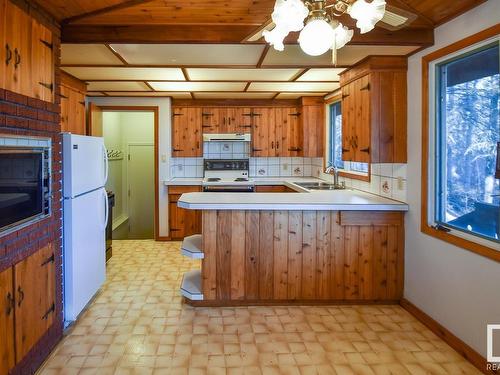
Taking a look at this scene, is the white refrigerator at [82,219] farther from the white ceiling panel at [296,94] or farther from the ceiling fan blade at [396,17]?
the white ceiling panel at [296,94]

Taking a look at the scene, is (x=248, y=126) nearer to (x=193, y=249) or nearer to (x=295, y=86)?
(x=295, y=86)

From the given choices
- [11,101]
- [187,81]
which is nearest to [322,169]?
[187,81]

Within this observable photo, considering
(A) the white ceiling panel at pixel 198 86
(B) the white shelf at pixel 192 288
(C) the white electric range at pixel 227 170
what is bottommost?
(B) the white shelf at pixel 192 288

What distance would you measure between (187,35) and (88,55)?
98 cm

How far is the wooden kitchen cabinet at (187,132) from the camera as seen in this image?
241 inches

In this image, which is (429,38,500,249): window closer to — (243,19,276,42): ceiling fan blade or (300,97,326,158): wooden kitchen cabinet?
(243,19,276,42): ceiling fan blade

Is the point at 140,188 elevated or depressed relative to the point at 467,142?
depressed

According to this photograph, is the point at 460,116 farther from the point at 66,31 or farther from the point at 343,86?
the point at 66,31

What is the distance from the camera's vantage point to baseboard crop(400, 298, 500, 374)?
2.44 meters

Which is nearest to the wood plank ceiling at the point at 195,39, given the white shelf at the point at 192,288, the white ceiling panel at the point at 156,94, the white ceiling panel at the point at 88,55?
the white ceiling panel at the point at 88,55

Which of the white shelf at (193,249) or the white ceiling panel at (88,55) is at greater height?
the white ceiling panel at (88,55)

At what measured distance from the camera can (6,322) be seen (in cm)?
205

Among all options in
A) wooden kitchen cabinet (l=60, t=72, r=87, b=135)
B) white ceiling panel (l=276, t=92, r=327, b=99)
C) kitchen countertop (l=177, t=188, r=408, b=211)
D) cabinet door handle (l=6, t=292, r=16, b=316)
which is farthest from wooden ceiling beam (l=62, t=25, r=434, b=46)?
white ceiling panel (l=276, t=92, r=327, b=99)

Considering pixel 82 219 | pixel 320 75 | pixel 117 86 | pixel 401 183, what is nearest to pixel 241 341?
pixel 82 219
